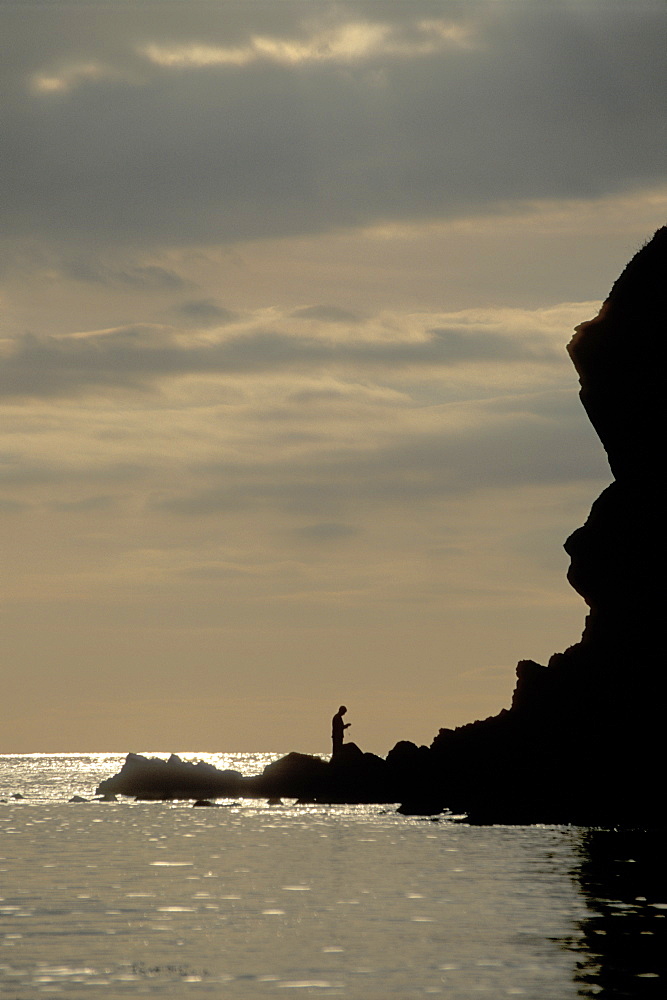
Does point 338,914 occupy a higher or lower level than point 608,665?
lower

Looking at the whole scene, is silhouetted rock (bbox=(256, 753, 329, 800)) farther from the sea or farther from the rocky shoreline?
the sea

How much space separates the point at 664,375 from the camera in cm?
6041

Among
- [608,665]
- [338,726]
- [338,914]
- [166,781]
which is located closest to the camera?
[338,914]

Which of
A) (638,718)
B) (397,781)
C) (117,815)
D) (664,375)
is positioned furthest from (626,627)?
(117,815)

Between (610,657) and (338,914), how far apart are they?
29.5 m

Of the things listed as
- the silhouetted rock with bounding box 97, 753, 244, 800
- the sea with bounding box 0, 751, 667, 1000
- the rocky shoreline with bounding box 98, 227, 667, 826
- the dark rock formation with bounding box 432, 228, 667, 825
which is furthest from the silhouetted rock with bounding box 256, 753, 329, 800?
the sea with bounding box 0, 751, 667, 1000

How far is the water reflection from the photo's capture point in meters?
23.9

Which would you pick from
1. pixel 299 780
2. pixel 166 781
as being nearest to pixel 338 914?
pixel 299 780

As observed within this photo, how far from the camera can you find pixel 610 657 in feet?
200

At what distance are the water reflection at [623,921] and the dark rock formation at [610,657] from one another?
26.9 feet

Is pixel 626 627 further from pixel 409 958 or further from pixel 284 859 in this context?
pixel 409 958

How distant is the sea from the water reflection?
0.08m

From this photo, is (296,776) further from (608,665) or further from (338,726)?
(608,665)

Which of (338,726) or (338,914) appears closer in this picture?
(338,914)
